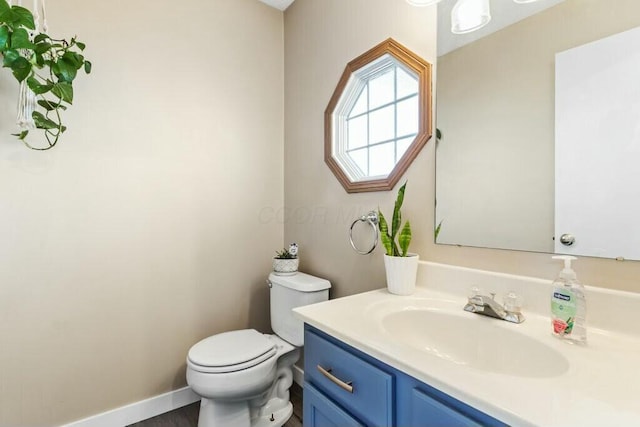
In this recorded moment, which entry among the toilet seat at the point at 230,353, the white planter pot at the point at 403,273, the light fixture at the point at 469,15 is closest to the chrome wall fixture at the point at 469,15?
the light fixture at the point at 469,15

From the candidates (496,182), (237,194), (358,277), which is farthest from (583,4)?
(237,194)

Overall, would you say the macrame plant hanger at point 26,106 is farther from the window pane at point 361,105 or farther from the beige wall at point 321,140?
the window pane at point 361,105

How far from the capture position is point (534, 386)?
0.54 meters

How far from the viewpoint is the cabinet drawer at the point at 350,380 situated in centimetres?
70

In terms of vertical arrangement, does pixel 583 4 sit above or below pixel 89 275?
above

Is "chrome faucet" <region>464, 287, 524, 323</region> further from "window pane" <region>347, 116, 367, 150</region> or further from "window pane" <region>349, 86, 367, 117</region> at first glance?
"window pane" <region>349, 86, 367, 117</region>

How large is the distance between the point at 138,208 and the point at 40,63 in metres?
0.72

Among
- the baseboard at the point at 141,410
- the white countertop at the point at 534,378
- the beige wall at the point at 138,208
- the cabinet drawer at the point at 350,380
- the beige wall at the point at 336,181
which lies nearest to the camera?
the white countertop at the point at 534,378

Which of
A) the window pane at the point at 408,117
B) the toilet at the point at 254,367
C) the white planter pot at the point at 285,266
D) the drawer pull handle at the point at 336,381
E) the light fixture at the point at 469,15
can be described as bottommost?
the toilet at the point at 254,367

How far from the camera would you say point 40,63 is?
1198 millimetres

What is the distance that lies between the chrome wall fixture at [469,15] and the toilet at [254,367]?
50.2 inches

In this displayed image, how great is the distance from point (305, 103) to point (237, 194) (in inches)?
28.3

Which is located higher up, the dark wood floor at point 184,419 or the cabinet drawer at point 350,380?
the cabinet drawer at point 350,380

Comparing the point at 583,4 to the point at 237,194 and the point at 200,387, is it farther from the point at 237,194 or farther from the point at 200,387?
the point at 200,387
